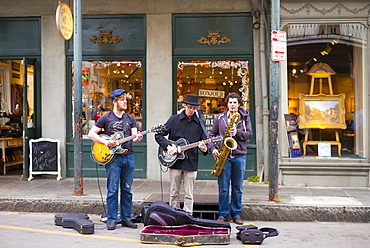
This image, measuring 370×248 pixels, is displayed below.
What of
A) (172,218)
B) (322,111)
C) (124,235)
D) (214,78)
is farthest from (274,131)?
(124,235)

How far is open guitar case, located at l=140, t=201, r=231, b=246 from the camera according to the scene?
21.3 feet

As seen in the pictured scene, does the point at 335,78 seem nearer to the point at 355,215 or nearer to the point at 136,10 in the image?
the point at 355,215

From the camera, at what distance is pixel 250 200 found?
28.5 ft

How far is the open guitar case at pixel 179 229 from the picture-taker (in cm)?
650

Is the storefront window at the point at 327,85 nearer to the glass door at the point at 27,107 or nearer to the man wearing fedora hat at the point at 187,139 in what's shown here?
the man wearing fedora hat at the point at 187,139

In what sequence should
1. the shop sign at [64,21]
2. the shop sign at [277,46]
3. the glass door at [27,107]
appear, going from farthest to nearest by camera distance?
the glass door at [27,107]
the shop sign at [64,21]
the shop sign at [277,46]

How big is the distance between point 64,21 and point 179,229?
5.18 meters

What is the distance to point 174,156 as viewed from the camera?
7.36 metres

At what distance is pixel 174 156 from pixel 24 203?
3255 mm

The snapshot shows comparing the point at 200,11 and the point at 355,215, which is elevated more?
the point at 200,11

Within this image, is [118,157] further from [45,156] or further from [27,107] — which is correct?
[27,107]

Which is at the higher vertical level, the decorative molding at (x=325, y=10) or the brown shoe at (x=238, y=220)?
the decorative molding at (x=325, y=10)

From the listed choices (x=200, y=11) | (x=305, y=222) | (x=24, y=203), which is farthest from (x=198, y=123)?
(x=200, y=11)

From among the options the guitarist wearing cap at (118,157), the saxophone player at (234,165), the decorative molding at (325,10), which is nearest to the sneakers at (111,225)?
the guitarist wearing cap at (118,157)
